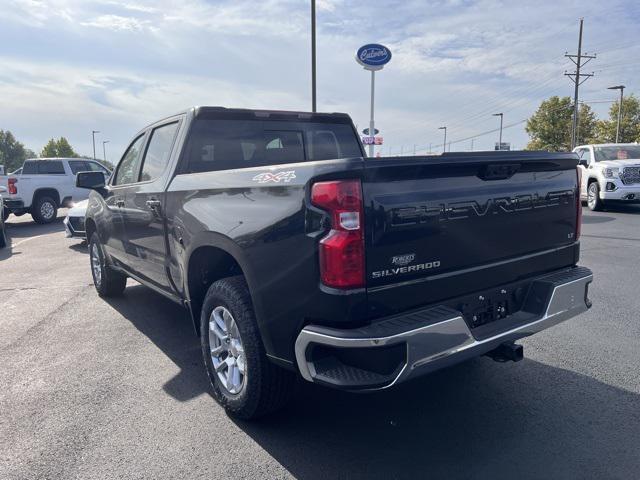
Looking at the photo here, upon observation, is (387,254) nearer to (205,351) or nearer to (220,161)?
(205,351)

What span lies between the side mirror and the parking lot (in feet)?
4.96

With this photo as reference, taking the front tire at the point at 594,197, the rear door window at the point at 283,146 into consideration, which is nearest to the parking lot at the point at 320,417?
the rear door window at the point at 283,146

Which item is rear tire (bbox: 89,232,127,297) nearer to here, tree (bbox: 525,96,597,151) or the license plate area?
the license plate area

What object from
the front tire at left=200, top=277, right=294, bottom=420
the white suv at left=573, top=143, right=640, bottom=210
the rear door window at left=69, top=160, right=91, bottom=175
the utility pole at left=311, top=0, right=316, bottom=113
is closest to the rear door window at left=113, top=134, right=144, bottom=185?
the front tire at left=200, top=277, right=294, bottom=420

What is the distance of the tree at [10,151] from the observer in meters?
94.4

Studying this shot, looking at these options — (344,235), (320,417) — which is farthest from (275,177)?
(320,417)

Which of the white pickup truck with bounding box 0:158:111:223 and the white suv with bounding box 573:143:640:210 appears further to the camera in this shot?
the white pickup truck with bounding box 0:158:111:223

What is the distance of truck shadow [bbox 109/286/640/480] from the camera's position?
2582 mm

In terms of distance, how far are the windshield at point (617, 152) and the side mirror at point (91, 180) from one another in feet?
43.4

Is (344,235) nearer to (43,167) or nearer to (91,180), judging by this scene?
(91,180)

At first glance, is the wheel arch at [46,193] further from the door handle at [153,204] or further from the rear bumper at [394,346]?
the rear bumper at [394,346]

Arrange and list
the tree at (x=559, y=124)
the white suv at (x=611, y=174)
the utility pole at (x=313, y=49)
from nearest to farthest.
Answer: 1. the white suv at (x=611, y=174)
2. the utility pole at (x=313, y=49)
3. the tree at (x=559, y=124)

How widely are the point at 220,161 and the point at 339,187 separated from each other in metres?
2.02

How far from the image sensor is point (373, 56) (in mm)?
16578
